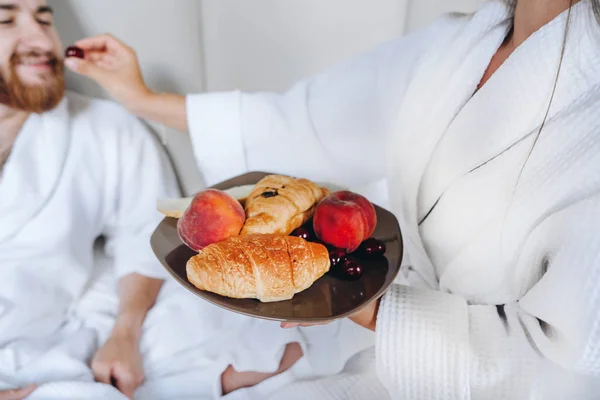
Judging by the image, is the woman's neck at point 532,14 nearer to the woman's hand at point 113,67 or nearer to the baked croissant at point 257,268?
the baked croissant at point 257,268

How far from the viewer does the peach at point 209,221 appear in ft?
2.08

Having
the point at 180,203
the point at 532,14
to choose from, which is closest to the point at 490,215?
the point at 532,14

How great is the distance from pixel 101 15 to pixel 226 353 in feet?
2.35

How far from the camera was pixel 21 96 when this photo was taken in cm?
88

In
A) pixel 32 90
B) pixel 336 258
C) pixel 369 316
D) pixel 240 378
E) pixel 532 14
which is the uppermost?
pixel 532 14

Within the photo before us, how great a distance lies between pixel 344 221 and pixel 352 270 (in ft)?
0.20

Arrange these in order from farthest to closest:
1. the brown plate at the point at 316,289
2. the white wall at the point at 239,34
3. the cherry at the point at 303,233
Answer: the white wall at the point at 239,34
the cherry at the point at 303,233
the brown plate at the point at 316,289

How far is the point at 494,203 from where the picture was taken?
2.22 feet

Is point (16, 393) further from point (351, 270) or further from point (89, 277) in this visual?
point (351, 270)

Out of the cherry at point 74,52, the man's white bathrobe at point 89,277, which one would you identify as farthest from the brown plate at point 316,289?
the cherry at point 74,52

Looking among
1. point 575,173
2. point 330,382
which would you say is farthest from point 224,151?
point 575,173

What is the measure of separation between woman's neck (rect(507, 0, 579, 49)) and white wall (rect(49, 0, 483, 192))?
15.6 inches

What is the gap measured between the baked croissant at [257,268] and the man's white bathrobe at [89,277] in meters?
0.32

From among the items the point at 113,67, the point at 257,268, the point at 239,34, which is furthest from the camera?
the point at 239,34
